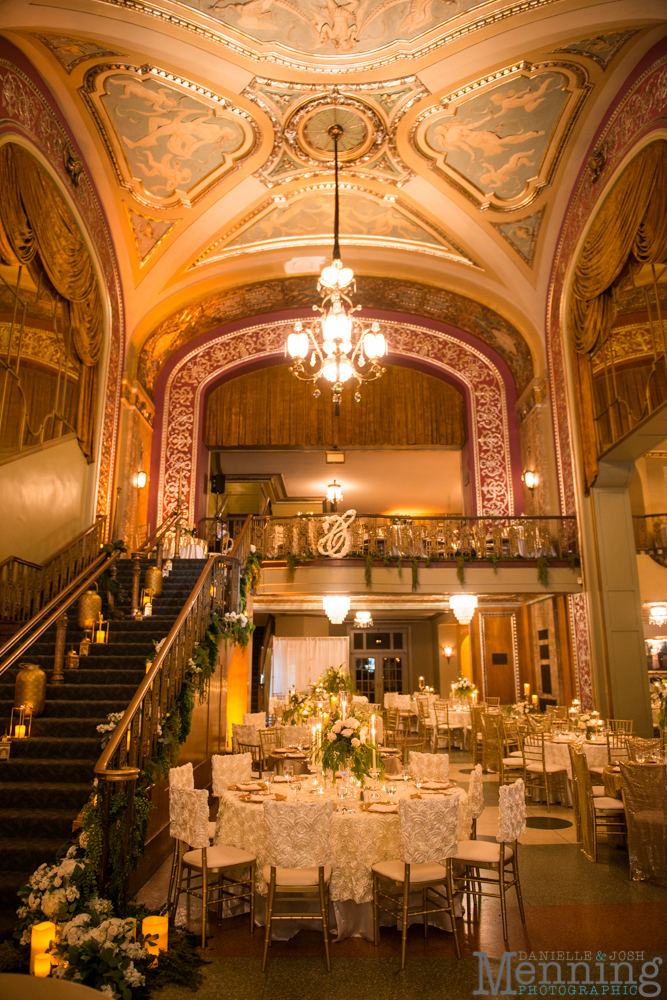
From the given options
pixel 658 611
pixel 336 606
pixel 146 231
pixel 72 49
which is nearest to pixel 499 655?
pixel 658 611

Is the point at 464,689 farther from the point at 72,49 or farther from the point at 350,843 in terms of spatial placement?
the point at 72,49

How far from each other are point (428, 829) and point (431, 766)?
175cm

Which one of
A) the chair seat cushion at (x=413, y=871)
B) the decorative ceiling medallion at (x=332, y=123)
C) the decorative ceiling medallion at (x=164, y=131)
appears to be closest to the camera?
the chair seat cushion at (x=413, y=871)

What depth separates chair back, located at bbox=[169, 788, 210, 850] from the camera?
4406 millimetres

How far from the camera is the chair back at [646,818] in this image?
17.1 feet

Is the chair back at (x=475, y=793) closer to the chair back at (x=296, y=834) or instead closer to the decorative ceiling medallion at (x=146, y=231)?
the chair back at (x=296, y=834)

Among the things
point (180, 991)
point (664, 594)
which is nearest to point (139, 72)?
point (180, 991)

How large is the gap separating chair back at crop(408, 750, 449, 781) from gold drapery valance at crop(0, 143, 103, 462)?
6898 mm

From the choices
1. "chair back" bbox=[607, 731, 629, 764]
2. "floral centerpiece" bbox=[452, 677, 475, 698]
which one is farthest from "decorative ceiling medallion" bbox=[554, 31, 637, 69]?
"floral centerpiece" bbox=[452, 677, 475, 698]

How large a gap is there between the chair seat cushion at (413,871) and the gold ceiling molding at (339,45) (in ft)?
27.9

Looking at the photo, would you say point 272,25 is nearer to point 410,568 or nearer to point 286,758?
point 410,568

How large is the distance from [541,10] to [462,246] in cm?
443

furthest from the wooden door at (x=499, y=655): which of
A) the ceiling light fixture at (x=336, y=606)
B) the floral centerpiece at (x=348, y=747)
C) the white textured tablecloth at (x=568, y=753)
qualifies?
the floral centerpiece at (x=348, y=747)

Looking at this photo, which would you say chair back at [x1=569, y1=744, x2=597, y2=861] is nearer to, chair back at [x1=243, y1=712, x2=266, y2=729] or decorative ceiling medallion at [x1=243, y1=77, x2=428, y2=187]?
chair back at [x1=243, y1=712, x2=266, y2=729]
